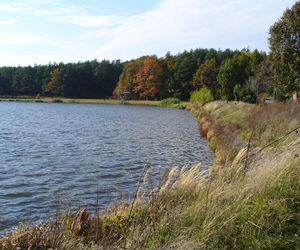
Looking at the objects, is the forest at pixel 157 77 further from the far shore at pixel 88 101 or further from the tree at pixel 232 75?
the far shore at pixel 88 101

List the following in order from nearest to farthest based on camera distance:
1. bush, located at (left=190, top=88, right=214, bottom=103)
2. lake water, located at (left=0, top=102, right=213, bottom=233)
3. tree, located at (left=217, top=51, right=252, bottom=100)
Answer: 1. lake water, located at (left=0, top=102, right=213, bottom=233)
2. tree, located at (left=217, top=51, right=252, bottom=100)
3. bush, located at (left=190, top=88, right=214, bottom=103)

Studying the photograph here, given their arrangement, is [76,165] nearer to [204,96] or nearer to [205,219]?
Result: [205,219]

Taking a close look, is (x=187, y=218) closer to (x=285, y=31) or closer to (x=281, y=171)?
(x=281, y=171)

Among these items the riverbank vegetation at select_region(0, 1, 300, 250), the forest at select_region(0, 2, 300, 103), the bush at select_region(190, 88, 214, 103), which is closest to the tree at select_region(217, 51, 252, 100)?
the forest at select_region(0, 2, 300, 103)

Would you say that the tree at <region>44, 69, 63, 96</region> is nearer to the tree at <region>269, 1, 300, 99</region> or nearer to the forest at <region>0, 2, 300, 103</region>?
the forest at <region>0, 2, 300, 103</region>

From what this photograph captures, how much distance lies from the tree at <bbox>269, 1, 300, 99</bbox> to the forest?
53 centimetres

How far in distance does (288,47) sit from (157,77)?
289 ft

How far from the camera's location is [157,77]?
125m

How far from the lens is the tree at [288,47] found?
37.8 m

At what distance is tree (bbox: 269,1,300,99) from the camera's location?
3778 cm

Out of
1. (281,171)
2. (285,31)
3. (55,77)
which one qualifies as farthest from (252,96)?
(55,77)

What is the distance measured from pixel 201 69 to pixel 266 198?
108 meters

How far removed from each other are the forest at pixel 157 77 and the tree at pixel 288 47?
53 centimetres

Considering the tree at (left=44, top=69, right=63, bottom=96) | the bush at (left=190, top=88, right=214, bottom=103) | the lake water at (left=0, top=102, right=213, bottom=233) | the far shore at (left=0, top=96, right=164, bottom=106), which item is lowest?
the lake water at (left=0, top=102, right=213, bottom=233)
